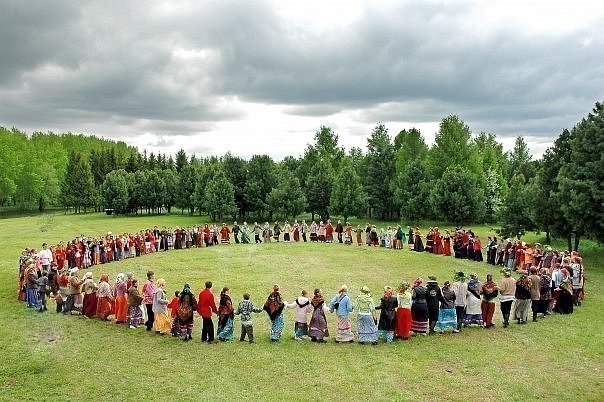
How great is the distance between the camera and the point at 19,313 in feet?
55.4

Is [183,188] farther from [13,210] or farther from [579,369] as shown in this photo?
[579,369]

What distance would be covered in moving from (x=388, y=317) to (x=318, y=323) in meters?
2.00

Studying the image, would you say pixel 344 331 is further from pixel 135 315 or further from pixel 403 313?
pixel 135 315

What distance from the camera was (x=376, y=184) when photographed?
5512 cm

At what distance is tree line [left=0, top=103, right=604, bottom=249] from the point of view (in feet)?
88.8

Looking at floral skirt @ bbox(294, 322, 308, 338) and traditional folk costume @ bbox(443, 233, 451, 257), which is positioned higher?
traditional folk costume @ bbox(443, 233, 451, 257)

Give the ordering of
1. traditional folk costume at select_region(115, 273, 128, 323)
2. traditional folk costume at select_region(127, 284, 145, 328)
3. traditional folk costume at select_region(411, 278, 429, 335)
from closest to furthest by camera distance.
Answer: traditional folk costume at select_region(411, 278, 429, 335)
traditional folk costume at select_region(127, 284, 145, 328)
traditional folk costume at select_region(115, 273, 128, 323)

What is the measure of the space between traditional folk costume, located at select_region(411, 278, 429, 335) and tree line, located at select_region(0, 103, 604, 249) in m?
15.4

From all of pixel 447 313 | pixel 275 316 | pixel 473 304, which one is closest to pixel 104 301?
pixel 275 316

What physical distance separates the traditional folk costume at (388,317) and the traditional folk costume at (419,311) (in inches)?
28.2

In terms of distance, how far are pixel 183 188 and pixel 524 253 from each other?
51.7 meters

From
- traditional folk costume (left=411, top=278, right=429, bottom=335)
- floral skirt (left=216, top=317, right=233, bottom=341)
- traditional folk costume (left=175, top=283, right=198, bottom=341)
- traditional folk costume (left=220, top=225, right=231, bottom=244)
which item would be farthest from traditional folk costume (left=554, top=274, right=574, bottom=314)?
traditional folk costume (left=220, top=225, right=231, bottom=244)

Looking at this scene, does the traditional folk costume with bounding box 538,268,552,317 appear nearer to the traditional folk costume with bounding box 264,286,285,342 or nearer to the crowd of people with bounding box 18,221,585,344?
the crowd of people with bounding box 18,221,585,344

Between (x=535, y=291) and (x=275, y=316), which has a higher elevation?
(x=535, y=291)
